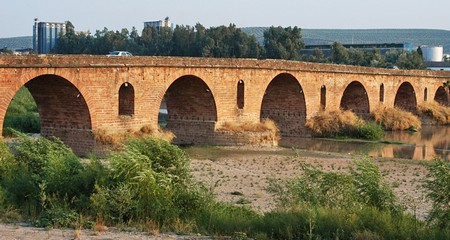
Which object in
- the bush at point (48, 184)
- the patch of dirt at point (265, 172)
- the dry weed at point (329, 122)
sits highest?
the bush at point (48, 184)

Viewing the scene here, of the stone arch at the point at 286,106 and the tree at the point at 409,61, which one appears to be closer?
the stone arch at the point at 286,106

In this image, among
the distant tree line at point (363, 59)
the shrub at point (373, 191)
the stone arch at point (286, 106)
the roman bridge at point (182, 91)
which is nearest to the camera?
the shrub at point (373, 191)

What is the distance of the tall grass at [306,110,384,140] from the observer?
1292 inches

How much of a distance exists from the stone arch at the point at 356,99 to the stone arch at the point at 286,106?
5.84 m

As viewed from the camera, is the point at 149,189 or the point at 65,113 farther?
the point at 65,113

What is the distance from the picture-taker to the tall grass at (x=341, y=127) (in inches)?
1292

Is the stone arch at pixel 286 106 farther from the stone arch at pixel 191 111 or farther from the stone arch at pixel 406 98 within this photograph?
the stone arch at pixel 406 98

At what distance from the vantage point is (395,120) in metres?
37.7

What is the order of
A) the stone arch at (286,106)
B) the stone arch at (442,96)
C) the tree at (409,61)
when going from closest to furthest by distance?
the stone arch at (286,106)
the stone arch at (442,96)
the tree at (409,61)

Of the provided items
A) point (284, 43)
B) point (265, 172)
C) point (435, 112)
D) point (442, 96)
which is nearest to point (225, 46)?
point (284, 43)

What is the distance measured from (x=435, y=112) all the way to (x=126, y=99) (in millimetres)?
25081

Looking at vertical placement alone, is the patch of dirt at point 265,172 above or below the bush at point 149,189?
below

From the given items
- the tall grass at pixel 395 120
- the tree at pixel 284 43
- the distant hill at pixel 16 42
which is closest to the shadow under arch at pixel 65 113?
the tall grass at pixel 395 120

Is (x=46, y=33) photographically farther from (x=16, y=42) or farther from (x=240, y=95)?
(x=16, y=42)
